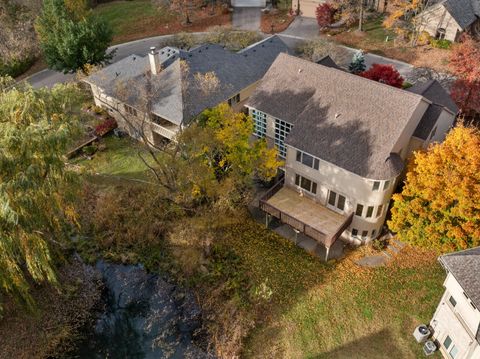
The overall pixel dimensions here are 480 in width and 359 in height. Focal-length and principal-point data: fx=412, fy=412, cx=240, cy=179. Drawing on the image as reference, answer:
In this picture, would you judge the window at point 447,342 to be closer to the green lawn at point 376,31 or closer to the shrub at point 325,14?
the green lawn at point 376,31

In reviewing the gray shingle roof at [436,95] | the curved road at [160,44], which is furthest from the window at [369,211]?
the curved road at [160,44]

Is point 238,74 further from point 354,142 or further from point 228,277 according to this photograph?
point 228,277

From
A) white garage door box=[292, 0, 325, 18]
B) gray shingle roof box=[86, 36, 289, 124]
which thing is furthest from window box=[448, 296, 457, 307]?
white garage door box=[292, 0, 325, 18]

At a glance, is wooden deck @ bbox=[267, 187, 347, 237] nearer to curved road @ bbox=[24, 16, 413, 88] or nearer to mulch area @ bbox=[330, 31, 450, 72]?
curved road @ bbox=[24, 16, 413, 88]

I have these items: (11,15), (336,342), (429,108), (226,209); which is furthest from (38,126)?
(11,15)

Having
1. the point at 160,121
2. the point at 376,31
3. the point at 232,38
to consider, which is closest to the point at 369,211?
the point at 160,121
